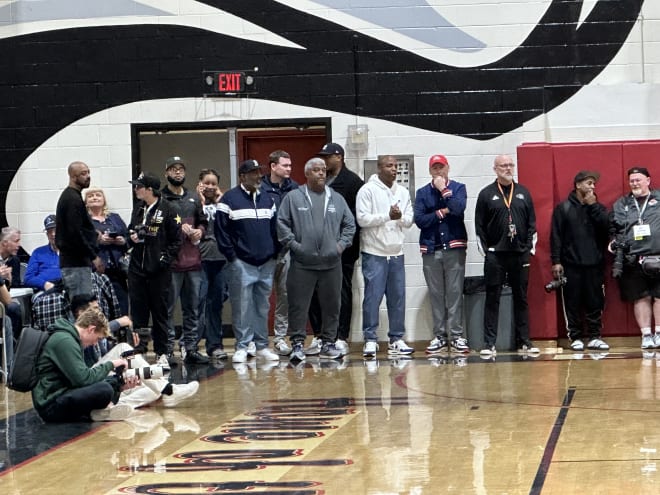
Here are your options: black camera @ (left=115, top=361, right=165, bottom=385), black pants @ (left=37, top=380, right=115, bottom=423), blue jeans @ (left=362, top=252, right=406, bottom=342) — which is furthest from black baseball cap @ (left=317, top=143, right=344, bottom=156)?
black pants @ (left=37, top=380, right=115, bottom=423)

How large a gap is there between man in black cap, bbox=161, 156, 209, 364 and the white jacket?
60.5 inches

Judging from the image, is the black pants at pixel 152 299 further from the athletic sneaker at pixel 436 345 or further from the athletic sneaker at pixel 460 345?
the athletic sneaker at pixel 460 345

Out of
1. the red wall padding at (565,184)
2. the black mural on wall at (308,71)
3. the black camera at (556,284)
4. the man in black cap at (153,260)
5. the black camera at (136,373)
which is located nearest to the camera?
the black camera at (136,373)

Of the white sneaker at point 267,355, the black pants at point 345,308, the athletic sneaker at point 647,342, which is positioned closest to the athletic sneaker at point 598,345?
the athletic sneaker at point 647,342

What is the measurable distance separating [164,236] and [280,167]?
158 centimetres

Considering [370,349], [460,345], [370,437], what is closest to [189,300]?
[370,349]

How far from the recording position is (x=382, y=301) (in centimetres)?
1244

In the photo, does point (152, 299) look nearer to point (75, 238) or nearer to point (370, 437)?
point (75, 238)

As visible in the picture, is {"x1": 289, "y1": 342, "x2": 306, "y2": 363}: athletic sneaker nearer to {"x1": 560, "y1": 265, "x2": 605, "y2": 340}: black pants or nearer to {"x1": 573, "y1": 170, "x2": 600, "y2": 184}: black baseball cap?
{"x1": 560, "y1": 265, "x2": 605, "y2": 340}: black pants

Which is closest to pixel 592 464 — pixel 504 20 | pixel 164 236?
pixel 164 236

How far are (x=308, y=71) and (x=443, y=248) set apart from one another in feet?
7.53

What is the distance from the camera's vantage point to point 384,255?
38.3 ft

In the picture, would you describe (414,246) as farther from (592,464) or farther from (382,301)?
(592,464)

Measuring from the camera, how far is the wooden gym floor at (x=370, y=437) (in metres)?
5.78
